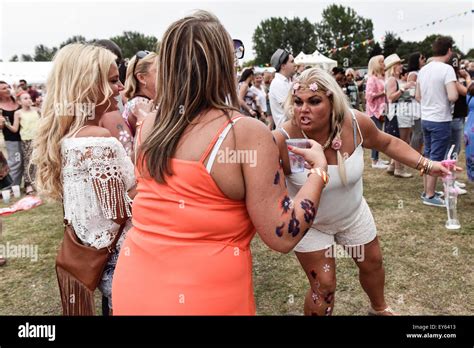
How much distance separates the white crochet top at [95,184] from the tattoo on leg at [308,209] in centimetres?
105

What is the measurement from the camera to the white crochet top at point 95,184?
1904 millimetres

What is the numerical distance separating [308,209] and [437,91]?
4.56m

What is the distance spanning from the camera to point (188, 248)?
126cm

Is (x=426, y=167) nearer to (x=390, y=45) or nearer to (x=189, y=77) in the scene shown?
(x=189, y=77)

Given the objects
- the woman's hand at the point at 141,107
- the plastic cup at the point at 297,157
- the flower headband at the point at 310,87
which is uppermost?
the flower headband at the point at 310,87

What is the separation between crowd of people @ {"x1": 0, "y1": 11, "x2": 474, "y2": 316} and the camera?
49.0 inches

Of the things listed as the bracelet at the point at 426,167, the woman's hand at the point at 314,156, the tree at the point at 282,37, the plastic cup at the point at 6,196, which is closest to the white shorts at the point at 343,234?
the bracelet at the point at 426,167

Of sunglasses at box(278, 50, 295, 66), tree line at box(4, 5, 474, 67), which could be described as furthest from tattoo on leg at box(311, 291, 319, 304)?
tree line at box(4, 5, 474, 67)

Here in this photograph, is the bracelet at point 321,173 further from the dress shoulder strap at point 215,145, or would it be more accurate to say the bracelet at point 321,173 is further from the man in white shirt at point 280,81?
the man in white shirt at point 280,81
